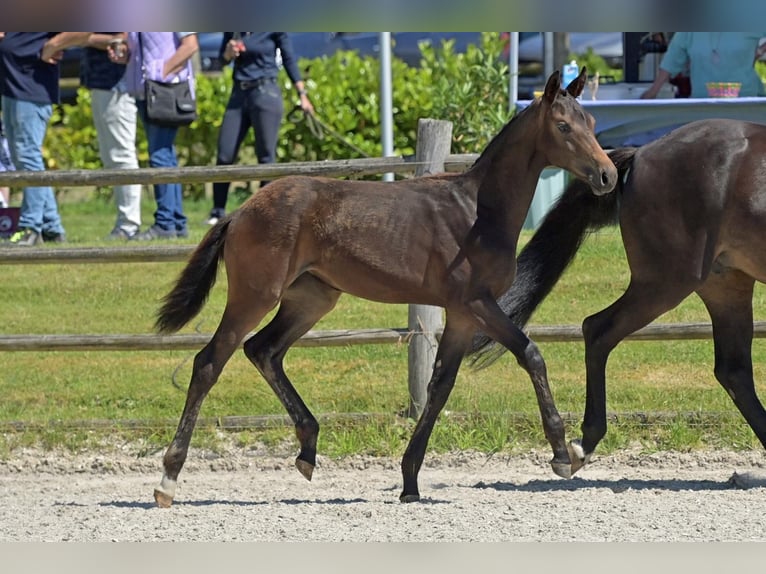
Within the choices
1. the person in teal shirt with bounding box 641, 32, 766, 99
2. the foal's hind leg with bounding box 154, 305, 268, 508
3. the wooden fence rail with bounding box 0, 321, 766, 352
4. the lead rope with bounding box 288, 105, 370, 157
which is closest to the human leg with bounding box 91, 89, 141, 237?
the lead rope with bounding box 288, 105, 370, 157

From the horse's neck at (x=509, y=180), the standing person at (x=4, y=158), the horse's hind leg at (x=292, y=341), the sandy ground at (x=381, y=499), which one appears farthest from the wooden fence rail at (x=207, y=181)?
the standing person at (x=4, y=158)

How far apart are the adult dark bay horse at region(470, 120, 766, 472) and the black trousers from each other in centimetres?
447

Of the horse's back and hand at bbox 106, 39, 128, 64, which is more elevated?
hand at bbox 106, 39, 128, 64

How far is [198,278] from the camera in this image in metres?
4.12

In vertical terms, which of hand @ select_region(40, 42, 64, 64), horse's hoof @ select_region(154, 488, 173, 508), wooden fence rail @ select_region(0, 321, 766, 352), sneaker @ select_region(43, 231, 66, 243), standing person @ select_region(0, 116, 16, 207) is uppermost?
hand @ select_region(40, 42, 64, 64)

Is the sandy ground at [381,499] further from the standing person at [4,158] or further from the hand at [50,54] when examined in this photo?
the standing person at [4,158]

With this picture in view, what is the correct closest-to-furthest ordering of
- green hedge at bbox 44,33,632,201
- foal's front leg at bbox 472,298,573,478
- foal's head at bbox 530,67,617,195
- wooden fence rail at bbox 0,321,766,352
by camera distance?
foal's head at bbox 530,67,617,195
foal's front leg at bbox 472,298,573,478
wooden fence rail at bbox 0,321,766,352
green hedge at bbox 44,33,632,201

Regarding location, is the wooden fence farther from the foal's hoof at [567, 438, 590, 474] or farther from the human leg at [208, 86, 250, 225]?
the human leg at [208, 86, 250, 225]

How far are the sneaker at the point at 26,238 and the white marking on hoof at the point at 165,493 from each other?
4193mm

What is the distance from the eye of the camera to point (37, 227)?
7961mm

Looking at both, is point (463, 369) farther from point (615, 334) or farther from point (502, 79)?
point (502, 79)

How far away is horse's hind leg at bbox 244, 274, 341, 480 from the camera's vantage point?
4250 millimetres

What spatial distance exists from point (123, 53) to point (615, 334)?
515 centimetres

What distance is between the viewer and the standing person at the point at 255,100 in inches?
335
